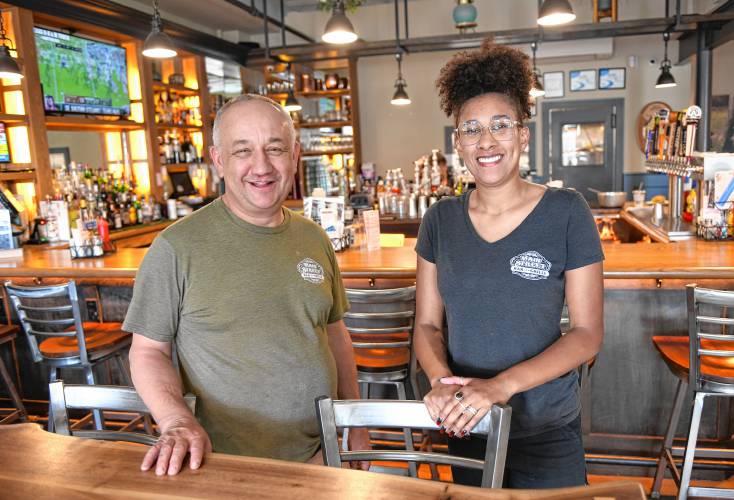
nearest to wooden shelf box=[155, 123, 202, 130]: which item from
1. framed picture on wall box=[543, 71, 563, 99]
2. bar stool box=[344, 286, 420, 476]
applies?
bar stool box=[344, 286, 420, 476]

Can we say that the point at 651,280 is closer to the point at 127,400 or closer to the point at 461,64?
the point at 461,64

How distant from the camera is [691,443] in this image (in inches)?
93.4

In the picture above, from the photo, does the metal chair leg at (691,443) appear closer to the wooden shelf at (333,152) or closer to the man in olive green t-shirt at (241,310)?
the man in olive green t-shirt at (241,310)

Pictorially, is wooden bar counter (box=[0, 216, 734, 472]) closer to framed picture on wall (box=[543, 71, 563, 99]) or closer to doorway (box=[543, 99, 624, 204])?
doorway (box=[543, 99, 624, 204])

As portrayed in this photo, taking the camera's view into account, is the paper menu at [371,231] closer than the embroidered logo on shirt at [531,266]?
No

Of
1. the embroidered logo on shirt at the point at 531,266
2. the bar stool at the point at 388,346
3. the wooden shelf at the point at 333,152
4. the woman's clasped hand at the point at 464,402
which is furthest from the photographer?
the wooden shelf at the point at 333,152

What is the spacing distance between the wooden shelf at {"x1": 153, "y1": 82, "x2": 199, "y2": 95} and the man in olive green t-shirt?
218 inches

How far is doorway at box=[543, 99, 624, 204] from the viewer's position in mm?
9047

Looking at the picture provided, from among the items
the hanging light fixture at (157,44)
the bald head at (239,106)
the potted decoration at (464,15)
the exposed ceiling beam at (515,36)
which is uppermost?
the potted decoration at (464,15)

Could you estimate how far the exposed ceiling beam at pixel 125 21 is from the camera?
5039mm

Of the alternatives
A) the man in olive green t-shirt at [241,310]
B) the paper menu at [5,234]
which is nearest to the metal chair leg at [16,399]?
the paper menu at [5,234]

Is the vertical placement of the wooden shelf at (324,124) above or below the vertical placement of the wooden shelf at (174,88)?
below

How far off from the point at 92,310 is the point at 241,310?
8.37 ft

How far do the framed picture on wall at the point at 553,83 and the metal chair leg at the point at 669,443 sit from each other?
721cm
